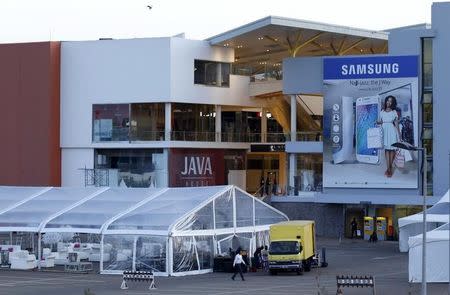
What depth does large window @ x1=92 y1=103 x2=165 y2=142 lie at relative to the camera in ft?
281

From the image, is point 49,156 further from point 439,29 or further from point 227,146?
point 439,29

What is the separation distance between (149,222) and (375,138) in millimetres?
25627

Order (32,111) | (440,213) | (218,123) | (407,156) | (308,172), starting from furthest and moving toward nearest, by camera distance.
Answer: (218,123)
(32,111)
(308,172)
(407,156)
(440,213)

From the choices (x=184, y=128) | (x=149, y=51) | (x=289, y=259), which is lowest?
(x=289, y=259)

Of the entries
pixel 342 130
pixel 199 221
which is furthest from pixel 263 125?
pixel 199 221

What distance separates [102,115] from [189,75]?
7.51m

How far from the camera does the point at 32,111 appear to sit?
87.4m

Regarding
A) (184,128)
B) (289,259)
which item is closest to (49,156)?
(184,128)

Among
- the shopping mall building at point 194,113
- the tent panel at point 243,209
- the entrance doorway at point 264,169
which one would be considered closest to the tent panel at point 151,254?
the tent panel at point 243,209

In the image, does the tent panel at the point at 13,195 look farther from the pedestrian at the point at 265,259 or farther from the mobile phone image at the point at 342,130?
the mobile phone image at the point at 342,130

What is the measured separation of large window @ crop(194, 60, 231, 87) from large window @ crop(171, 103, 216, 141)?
77.1 inches

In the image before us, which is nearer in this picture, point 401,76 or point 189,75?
point 401,76

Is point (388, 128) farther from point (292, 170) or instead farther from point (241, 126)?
point (241, 126)

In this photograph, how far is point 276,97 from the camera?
90062mm
